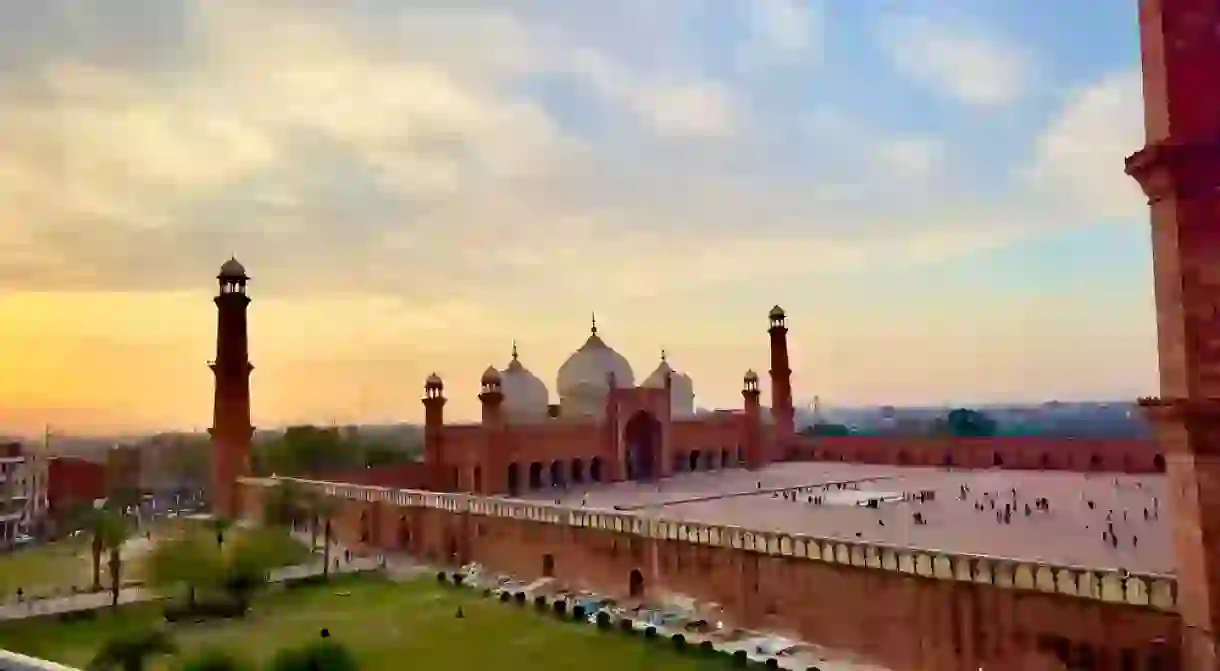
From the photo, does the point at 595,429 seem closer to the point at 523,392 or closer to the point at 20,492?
the point at 523,392

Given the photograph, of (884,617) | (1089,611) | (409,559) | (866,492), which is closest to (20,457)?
(409,559)

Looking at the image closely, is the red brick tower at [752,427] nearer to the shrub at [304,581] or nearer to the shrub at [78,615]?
the shrub at [304,581]

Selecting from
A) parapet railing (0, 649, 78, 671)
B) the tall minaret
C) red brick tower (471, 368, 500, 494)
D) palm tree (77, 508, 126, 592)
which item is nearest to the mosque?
red brick tower (471, 368, 500, 494)

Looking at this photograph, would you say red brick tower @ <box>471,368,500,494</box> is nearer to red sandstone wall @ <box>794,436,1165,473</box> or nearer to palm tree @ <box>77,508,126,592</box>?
palm tree @ <box>77,508,126,592</box>

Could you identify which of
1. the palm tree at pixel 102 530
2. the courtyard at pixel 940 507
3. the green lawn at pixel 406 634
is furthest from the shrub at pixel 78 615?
the courtyard at pixel 940 507

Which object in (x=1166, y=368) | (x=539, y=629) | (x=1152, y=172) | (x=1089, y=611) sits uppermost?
(x=1152, y=172)

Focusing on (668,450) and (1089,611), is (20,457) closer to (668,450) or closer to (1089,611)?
(668,450)
